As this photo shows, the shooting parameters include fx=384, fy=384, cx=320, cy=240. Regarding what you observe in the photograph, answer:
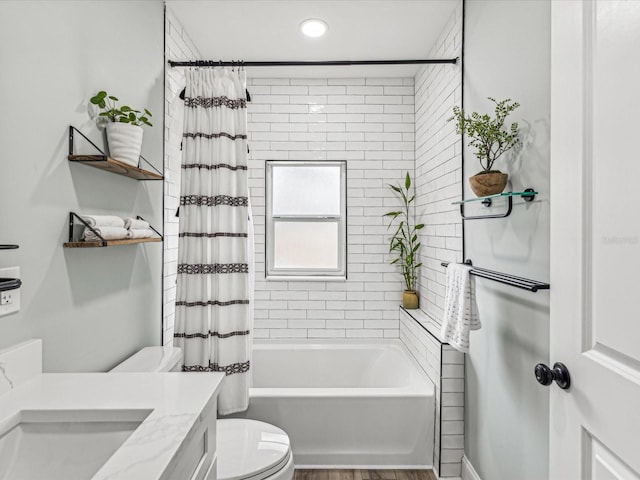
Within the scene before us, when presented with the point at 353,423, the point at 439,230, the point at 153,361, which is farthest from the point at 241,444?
the point at 439,230

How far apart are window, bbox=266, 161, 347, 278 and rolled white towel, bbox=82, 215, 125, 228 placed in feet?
5.67

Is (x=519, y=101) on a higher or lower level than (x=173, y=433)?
higher

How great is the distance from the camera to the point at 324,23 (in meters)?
2.40

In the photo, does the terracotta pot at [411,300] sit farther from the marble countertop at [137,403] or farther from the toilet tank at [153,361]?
the marble countertop at [137,403]

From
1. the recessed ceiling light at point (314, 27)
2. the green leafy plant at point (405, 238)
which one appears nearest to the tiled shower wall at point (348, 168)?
the green leafy plant at point (405, 238)

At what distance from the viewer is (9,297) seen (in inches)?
41.9

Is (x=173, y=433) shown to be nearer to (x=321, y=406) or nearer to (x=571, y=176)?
(x=571, y=176)

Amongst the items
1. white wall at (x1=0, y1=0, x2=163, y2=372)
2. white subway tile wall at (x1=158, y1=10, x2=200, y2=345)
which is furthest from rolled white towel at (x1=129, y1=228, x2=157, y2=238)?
white subway tile wall at (x1=158, y1=10, x2=200, y2=345)

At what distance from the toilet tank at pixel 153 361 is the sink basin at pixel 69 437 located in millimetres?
714

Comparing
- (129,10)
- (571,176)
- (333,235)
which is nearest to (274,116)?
(333,235)

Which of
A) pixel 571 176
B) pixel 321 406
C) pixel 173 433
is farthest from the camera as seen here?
pixel 321 406

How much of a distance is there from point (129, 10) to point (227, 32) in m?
0.83

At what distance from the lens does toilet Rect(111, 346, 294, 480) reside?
4.90 feet

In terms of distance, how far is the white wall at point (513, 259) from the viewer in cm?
140
